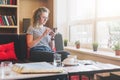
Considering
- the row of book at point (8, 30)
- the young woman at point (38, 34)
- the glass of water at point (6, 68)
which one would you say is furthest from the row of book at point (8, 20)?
the glass of water at point (6, 68)

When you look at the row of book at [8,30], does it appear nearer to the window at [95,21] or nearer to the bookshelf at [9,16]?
the bookshelf at [9,16]

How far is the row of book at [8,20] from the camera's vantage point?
181 inches

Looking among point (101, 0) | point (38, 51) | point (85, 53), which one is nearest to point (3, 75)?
point (38, 51)

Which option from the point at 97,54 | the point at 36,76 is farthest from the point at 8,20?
the point at 36,76

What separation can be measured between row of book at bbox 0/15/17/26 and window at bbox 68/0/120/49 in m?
1.27

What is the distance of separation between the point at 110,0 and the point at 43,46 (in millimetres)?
1328

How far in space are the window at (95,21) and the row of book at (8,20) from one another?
4.18ft

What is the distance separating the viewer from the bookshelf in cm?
459

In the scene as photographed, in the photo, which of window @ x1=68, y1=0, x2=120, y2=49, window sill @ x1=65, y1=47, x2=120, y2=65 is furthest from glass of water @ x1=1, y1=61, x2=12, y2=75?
window @ x1=68, y1=0, x2=120, y2=49

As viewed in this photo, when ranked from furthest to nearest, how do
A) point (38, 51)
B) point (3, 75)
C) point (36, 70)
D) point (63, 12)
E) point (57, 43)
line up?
point (63, 12) → point (57, 43) → point (38, 51) → point (36, 70) → point (3, 75)

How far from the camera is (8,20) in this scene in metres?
4.66

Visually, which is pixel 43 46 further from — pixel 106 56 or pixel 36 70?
pixel 36 70

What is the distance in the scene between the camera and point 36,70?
5.63 feet

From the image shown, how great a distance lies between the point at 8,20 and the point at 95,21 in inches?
77.3
